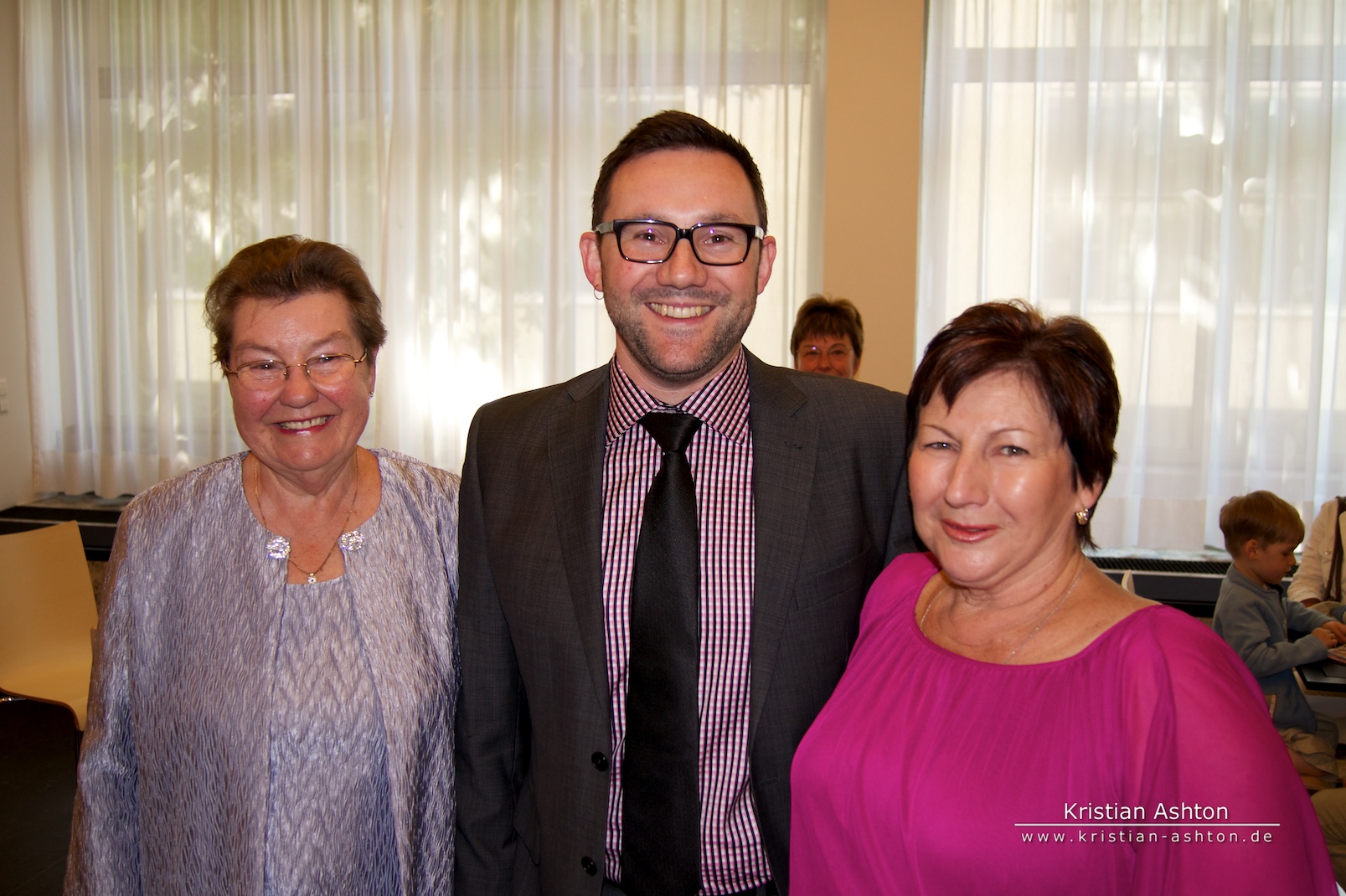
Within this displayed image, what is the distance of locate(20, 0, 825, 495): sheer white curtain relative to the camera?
199 inches

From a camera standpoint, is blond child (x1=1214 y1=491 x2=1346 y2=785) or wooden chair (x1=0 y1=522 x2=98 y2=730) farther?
wooden chair (x1=0 y1=522 x2=98 y2=730)

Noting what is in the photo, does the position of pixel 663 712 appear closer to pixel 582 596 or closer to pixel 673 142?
pixel 582 596

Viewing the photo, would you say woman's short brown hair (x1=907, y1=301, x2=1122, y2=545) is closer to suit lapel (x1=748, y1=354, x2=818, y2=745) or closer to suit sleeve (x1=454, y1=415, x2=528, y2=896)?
suit lapel (x1=748, y1=354, x2=818, y2=745)

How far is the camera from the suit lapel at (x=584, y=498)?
54.5 inches

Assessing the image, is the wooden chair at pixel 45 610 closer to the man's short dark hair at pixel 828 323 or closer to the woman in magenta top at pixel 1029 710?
the man's short dark hair at pixel 828 323

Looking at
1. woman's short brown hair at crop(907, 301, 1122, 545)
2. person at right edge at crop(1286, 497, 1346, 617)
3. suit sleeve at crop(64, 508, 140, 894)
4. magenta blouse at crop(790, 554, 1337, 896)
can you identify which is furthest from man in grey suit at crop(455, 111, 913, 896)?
person at right edge at crop(1286, 497, 1346, 617)

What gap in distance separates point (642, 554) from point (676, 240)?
481 mm

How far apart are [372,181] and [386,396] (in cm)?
126

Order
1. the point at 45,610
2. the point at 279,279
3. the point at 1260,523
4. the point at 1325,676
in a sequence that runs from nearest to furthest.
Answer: the point at 279,279, the point at 1325,676, the point at 1260,523, the point at 45,610

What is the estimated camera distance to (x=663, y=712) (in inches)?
52.7

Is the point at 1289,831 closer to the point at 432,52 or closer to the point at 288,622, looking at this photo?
the point at 288,622

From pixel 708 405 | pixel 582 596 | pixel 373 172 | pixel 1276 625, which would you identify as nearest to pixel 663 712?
pixel 582 596

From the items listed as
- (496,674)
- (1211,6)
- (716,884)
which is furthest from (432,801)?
(1211,6)

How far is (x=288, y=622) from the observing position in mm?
1576
